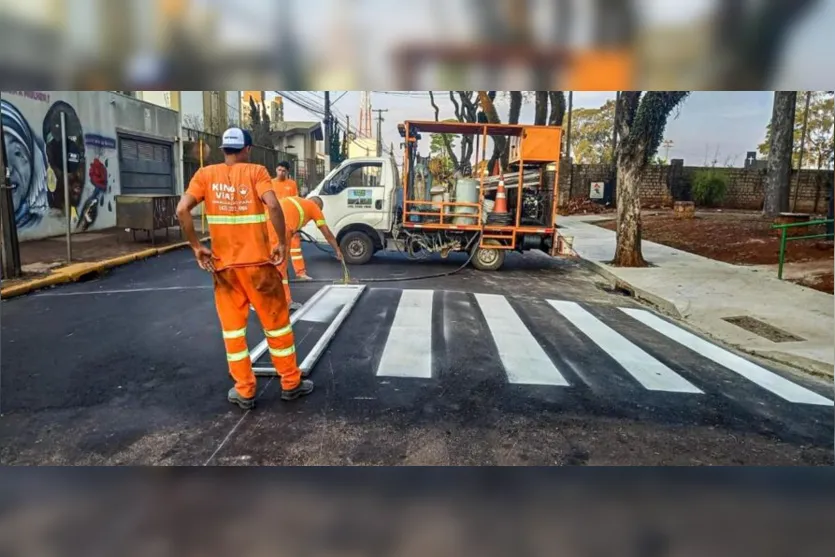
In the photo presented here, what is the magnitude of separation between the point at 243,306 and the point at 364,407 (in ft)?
3.69

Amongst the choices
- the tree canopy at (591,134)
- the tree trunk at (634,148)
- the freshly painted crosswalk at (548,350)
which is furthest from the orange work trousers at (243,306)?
the tree canopy at (591,134)

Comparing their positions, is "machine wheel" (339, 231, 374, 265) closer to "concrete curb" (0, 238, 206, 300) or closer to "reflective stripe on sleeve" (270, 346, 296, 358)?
"concrete curb" (0, 238, 206, 300)

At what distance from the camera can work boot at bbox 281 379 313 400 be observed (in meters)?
4.33

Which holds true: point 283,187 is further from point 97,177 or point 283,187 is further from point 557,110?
point 557,110

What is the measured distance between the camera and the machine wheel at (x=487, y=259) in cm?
1186

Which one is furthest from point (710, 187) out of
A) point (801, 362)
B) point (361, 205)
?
point (801, 362)

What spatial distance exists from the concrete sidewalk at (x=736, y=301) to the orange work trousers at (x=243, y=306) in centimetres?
530

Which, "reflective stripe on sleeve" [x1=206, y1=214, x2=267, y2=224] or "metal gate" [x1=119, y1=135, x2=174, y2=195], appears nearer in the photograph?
"reflective stripe on sleeve" [x1=206, y1=214, x2=267, y2=224]

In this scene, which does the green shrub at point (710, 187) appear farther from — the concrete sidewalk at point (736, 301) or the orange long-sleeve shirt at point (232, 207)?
the orange long-sleeve shirt at point (232, 207)

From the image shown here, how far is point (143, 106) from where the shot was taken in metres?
17.0

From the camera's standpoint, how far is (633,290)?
1023cm

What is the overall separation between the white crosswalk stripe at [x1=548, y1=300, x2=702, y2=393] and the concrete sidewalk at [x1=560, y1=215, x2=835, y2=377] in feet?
4.83

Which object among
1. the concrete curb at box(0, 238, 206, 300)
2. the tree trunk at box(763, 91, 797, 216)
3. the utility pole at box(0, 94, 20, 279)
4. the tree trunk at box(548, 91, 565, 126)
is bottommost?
the concrete curb at box(0, 238, 206, 300)

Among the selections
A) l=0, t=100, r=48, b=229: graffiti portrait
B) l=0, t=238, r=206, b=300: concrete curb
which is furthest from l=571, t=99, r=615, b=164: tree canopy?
l=0, t=238, r=206, b=300: concrete curb
